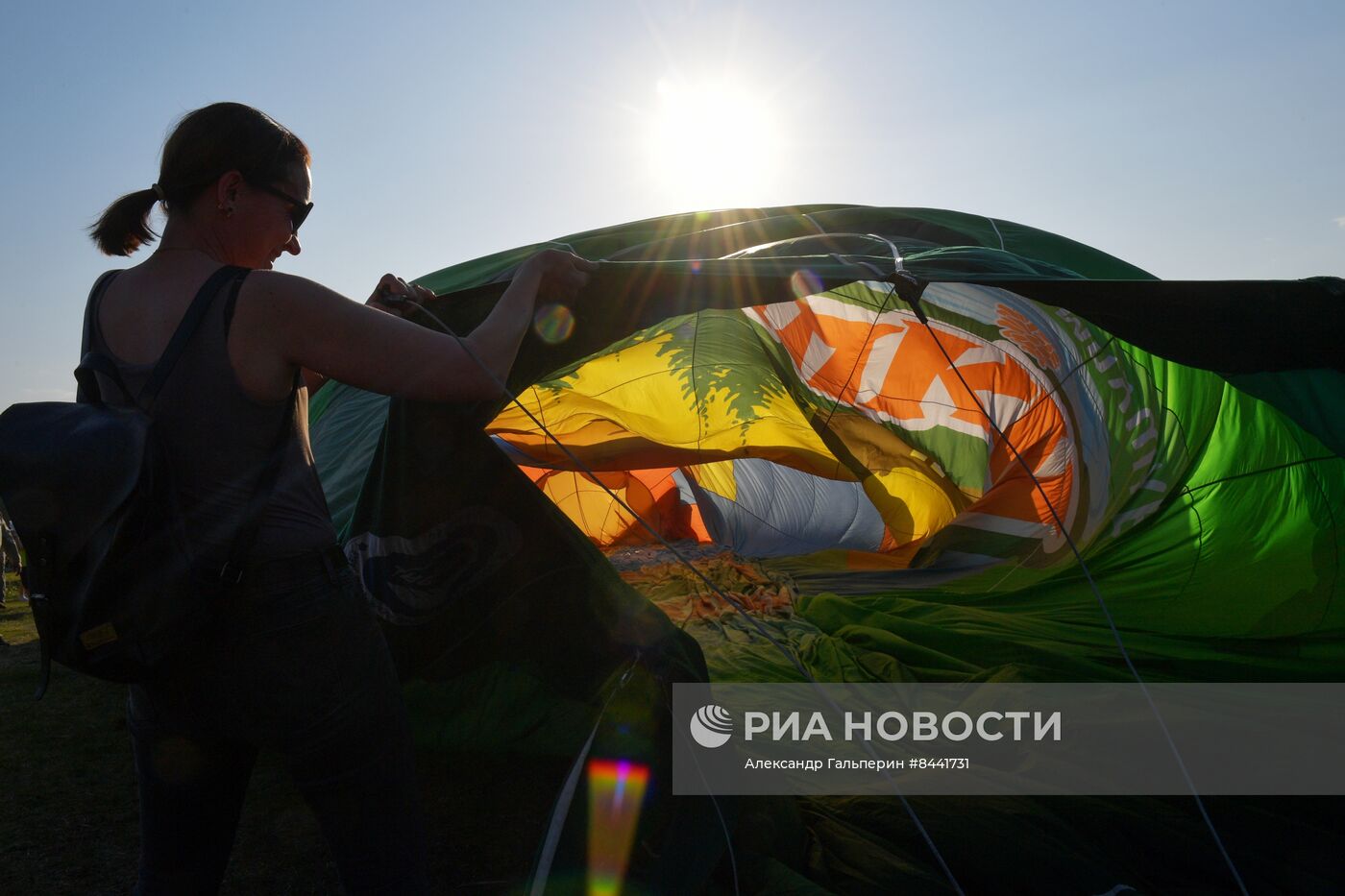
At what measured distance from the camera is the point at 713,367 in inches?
152

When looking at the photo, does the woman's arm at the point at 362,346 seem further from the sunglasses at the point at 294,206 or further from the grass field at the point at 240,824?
the grass field at the point at 240,824

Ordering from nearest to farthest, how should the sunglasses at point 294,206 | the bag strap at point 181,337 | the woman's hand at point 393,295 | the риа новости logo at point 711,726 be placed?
the bag strap at point 181,337, the sunglasses at point 294,206, the woman's hand at point 393,295, the риа новости logo at point 711,726

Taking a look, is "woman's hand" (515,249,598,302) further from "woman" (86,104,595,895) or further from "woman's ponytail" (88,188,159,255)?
"woman's ponytail" (88,188,159,255)

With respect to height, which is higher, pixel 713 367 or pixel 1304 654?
pixel 713 367

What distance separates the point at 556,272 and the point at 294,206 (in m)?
0.42

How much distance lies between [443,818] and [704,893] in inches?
33.4

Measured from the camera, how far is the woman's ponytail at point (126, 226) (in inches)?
41.9

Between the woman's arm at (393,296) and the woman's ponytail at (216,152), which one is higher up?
the woman's arm at (393,296)

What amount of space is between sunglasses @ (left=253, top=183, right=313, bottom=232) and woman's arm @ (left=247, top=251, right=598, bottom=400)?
0.48 feet

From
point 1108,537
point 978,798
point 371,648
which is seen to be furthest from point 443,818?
point 1108,537

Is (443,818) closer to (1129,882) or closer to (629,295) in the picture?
(629,295)

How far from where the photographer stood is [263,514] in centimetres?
90

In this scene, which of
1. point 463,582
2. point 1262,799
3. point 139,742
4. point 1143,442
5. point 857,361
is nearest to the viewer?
point 139,742

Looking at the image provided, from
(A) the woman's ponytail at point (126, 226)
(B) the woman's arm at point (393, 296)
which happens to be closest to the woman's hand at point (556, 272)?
(B) the woman's arm at point (393, 296)
